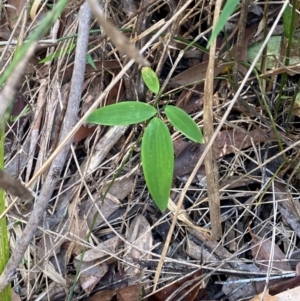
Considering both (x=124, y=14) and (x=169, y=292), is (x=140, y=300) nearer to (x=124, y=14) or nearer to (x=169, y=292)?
(x=169, y=292)

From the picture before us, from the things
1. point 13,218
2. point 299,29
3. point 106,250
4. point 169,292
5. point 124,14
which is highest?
point 124,14

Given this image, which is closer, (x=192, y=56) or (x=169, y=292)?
(x=169, y=292)

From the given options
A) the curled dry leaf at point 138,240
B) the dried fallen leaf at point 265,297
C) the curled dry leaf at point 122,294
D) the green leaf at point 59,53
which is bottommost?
the dried fallen leaf at point 265,297

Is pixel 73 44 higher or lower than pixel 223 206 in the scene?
higher

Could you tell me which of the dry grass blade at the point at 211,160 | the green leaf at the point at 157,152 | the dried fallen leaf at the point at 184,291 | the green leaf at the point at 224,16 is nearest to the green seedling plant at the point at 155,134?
the green leaf at the point at 157,152

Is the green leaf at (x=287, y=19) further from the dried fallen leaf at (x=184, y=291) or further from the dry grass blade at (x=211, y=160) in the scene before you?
the dried fallen leaf at (x=184, y=291)

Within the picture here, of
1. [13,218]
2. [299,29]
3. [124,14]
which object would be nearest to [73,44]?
[124,14]

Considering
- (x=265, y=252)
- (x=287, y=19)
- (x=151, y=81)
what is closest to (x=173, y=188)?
(x=265, y=252)

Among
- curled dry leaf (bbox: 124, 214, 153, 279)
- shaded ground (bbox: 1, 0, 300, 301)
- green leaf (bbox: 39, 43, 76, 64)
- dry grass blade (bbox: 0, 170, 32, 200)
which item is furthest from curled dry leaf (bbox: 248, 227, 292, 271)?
dry grass blade (bbox: 0, 170, 32, 200)
